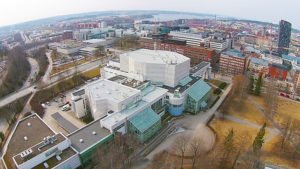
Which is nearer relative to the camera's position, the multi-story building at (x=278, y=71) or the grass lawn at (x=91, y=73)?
the grass lawn at (x=91, y=73)

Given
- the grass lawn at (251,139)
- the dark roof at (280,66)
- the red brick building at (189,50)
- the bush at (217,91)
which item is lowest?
the grass lawn at (251,139)

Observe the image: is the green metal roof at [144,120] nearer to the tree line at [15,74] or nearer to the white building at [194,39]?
the tree line at [15,74]

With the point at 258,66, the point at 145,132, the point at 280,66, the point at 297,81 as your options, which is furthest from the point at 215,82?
the point at 145,132

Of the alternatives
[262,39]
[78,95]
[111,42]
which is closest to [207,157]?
[78,95]

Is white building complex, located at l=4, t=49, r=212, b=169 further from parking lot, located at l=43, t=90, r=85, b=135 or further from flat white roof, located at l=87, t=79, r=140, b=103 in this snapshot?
parking lot, located at l=43, t=90, r=85, b=135

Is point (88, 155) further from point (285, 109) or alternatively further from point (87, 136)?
point (285, 109)

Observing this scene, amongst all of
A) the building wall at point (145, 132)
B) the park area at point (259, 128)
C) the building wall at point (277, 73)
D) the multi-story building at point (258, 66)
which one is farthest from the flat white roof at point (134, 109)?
the building wall at point (277, 73)

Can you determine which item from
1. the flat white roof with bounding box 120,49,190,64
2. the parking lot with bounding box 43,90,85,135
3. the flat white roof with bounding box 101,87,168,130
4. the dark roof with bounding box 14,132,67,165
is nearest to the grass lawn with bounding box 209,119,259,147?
the flat white roof with bounding box 101,87,168,130
